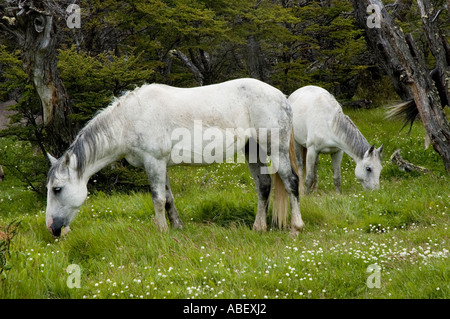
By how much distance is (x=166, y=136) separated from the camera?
22.6 feet

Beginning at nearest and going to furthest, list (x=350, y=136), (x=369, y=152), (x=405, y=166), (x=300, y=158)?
(x=369, y=152)
(x=350, y=136)
(x=300, y=158)
(x=405, y=166)

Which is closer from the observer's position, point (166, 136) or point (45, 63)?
point (166, 136)

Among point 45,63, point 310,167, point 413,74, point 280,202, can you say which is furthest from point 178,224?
point 413,74

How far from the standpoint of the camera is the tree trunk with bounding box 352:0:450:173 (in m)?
10.4

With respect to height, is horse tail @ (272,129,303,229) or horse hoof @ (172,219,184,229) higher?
horse tail @ (272,129,303,229)

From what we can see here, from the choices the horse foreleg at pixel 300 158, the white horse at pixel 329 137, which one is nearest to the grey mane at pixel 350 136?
the white horse at pixel 329 137

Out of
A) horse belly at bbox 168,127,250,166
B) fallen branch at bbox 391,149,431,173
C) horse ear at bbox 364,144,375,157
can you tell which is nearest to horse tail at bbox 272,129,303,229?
horse belly at bbox 168,127,250,166

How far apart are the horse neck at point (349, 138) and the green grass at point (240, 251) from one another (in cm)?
122

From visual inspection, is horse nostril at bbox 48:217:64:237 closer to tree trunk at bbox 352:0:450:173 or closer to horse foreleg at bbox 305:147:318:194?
horse foreleg at bbox 305:147:318:194

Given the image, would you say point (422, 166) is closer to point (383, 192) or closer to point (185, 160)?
point (383, 192)

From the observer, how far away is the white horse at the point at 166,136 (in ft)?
22.1

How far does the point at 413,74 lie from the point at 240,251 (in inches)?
267

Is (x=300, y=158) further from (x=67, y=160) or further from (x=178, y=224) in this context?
(x=67, y=160)
